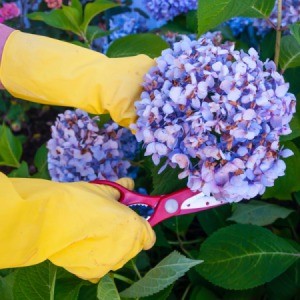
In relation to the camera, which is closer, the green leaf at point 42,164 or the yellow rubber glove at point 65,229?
the yellow rubber glove at point 65,229

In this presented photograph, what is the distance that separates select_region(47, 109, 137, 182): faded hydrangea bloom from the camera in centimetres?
126

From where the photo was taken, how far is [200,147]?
0.89 metres

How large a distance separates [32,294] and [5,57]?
0.43m

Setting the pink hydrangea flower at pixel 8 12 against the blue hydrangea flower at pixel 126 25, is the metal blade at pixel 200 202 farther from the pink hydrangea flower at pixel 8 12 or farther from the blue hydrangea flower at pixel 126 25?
the pink hydrangea flower at pixel 8 12

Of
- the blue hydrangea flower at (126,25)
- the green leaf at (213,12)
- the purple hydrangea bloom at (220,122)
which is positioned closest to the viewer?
the purple hydrangea bloom at (220,122)

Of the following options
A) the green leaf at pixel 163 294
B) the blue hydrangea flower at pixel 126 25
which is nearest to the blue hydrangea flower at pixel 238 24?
the blue hydrangea flower at pixel 126 25

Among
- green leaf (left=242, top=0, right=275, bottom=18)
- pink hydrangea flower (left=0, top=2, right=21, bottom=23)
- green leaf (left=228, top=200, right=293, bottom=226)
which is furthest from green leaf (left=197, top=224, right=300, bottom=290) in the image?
pink hydrangea flower (left=0, top=2, right=21, bottom=23)

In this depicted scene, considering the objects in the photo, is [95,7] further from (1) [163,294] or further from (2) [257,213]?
(1) [163,294]

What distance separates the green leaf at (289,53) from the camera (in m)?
1.18

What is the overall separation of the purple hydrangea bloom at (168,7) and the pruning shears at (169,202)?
27.7 inches

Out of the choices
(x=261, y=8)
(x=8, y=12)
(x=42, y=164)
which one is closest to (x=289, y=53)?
(x=261, y=8)

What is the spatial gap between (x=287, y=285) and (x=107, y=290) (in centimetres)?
49

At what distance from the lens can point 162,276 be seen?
0.98 m

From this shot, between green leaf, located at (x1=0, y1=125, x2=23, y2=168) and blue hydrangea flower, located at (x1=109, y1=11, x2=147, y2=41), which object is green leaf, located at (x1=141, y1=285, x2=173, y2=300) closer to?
green leaf, located at (x1=0, y1=125, x2=23, y2=168)
